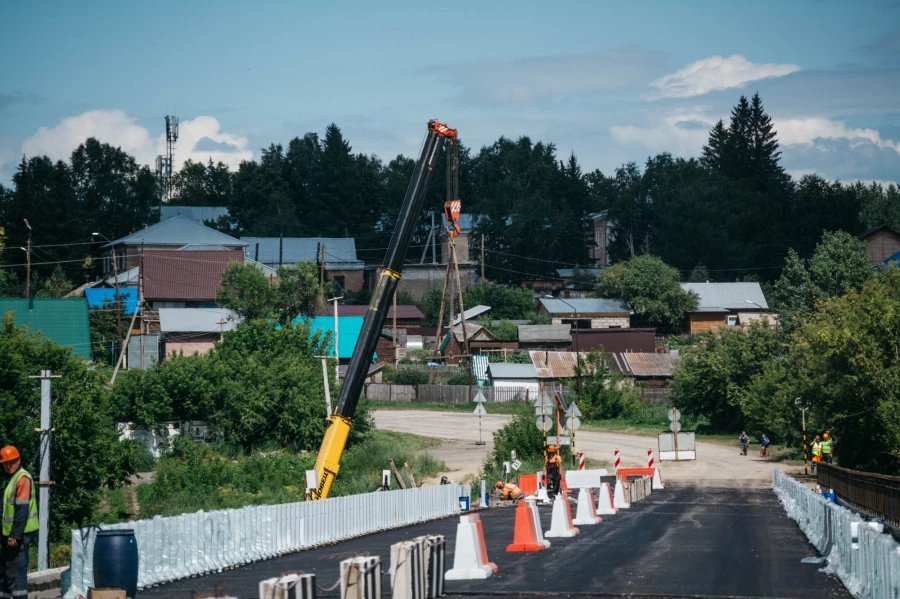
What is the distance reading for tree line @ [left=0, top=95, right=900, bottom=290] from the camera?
127250 mm

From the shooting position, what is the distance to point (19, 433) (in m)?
31.6

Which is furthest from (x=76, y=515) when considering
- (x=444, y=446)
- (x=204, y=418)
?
(x=444, y=446)

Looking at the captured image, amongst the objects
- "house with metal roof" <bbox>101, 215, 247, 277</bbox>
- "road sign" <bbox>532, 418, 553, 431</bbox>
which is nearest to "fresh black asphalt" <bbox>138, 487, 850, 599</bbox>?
"road sign" <bbox>532, 418, 553, 431</bbox>

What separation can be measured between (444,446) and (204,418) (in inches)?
560

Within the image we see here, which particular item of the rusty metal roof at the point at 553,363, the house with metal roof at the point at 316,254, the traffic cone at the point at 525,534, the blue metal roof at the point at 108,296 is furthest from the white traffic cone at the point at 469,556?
the house with metal roof at the point at 316,254

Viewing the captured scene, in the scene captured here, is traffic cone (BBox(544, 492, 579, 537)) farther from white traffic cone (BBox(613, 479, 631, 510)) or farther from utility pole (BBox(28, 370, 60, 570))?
utility pole (BBox(28, 370, 60, 570))

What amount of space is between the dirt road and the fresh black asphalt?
22.0 meters

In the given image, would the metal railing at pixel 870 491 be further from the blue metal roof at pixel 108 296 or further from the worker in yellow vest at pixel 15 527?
the blue metal roof at pixel 108 296

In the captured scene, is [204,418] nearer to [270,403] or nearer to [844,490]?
[270,403]

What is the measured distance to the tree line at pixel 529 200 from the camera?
127250mm

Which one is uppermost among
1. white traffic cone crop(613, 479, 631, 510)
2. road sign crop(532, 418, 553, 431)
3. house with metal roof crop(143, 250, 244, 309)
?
house with metal roof crop(143, 250, 244, 309)

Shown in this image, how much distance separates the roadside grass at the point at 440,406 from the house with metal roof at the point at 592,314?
2577cm

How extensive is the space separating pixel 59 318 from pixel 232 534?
2048 inches

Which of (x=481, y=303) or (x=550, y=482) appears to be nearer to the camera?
(x=550, y=482)
